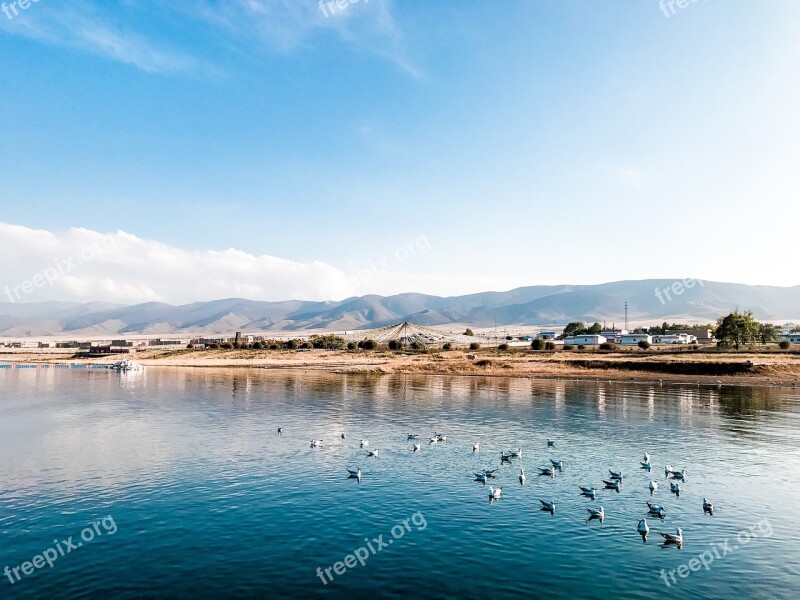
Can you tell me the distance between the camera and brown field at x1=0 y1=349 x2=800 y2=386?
110 metres

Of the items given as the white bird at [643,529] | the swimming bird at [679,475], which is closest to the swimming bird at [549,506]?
the white bird at [643,529]

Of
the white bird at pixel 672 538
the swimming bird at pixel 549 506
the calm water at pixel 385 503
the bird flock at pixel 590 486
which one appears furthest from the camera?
the swimming bird at pixel 549 506

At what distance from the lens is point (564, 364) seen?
128625mm

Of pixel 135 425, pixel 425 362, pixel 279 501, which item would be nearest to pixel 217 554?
pixel 279 501

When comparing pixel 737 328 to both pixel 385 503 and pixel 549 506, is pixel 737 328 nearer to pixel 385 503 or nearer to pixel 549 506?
pixel 549 506

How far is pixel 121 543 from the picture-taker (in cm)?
2753

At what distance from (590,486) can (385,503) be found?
14.7m

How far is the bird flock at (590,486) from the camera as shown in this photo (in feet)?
98.0

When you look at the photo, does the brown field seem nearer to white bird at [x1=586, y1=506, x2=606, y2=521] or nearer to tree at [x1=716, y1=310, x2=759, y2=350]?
tree at [x1=716, y1=310, x2=759, y2=350]

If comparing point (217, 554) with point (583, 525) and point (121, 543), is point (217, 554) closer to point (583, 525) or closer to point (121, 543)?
point (121, 543)

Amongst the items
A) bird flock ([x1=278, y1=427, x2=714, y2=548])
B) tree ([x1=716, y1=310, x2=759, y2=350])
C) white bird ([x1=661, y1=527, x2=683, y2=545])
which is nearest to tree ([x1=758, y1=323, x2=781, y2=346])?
tree ([x1=716, y1=310, x2=759, y2=350])

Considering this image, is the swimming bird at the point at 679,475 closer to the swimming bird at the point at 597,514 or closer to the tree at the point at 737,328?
the swimming bird at the point at 597,514

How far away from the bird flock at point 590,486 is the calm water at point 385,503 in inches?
22.8

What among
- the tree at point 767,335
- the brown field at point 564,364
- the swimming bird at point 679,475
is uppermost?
the tree at point 767,335
